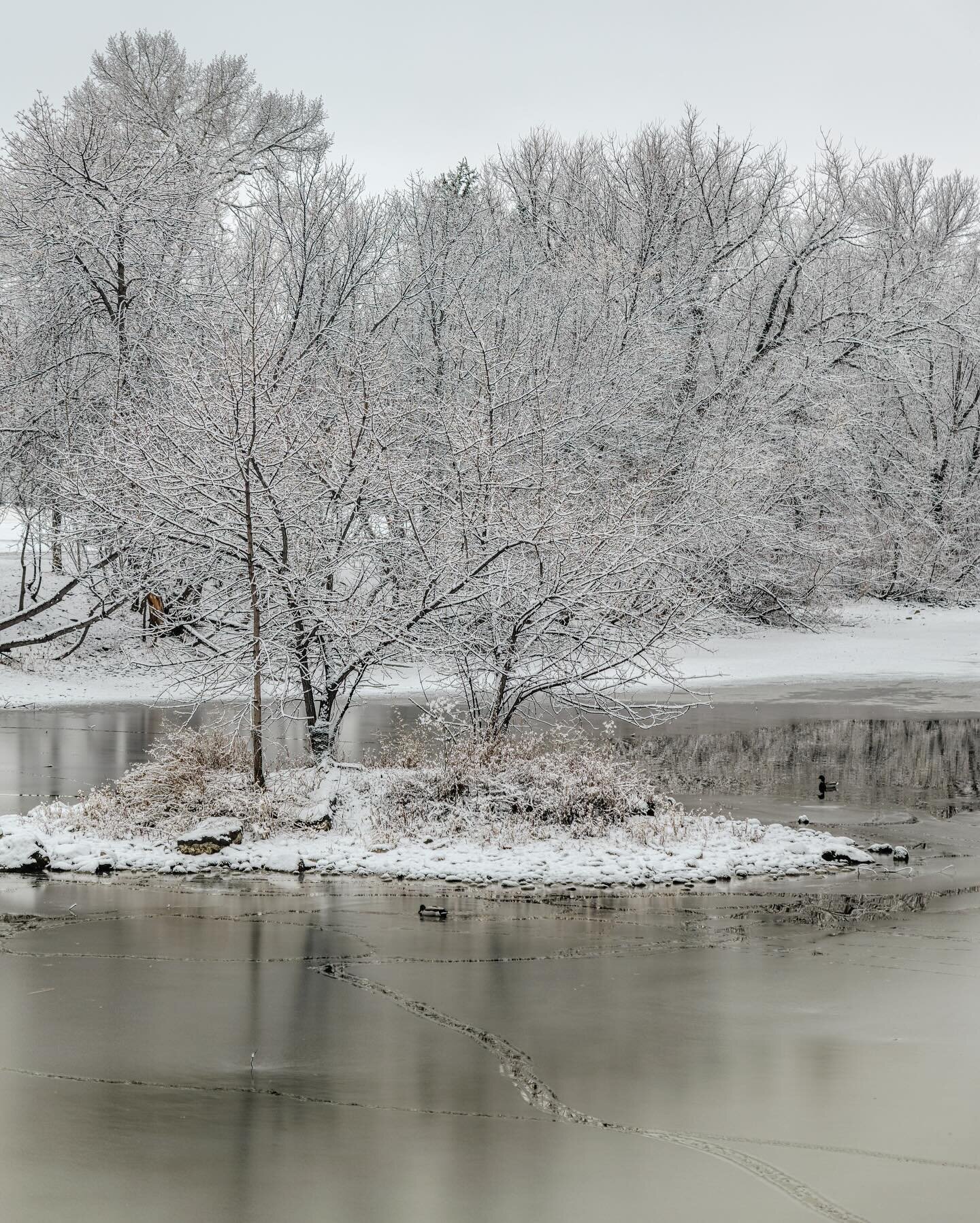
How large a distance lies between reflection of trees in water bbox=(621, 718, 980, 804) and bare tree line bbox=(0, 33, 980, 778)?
5.19ft

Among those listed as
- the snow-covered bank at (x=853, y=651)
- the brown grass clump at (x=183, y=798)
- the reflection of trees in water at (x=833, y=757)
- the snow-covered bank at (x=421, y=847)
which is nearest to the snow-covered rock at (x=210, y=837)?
the snow-covered bank at (x=421, y=847)

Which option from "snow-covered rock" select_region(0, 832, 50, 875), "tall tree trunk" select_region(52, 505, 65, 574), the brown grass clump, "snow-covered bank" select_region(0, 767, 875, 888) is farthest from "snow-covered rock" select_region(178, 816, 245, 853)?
"tall tree trunk" select_region(52, 505, 65, 574)

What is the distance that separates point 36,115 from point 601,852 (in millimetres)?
20059

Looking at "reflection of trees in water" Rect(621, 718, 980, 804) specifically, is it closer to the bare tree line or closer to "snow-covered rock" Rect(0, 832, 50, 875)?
the bare tree line

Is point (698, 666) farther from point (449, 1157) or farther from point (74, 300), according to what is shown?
point (449, 1157)

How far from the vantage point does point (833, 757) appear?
18906 millimetres

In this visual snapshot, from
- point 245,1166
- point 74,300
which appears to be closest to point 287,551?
point 245,1166

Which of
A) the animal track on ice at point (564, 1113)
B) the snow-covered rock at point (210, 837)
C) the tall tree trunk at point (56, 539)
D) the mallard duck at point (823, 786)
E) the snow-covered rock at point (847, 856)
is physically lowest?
the animal track on ice at point (564, 1113)

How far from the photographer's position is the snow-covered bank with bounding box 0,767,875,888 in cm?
1214

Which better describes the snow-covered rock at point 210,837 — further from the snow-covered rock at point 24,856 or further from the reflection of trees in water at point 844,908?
the reflection of trees in water at point 844,908

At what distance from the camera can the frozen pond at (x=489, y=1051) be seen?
5844 millimetres

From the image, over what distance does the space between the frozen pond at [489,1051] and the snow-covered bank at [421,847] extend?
1.51 feet

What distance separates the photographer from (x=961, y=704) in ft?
82.3

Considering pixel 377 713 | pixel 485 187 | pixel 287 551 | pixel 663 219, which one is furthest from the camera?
pixel 485 187
